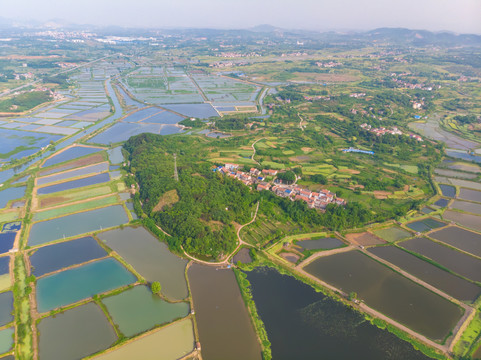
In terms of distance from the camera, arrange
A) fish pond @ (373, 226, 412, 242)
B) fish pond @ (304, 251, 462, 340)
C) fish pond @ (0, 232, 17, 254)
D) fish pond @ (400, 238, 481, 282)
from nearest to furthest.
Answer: fish pond @ (304, 251, 462, 340) < fish pond @ (400, 238, 481, 282) < fish pond @ (0, 232, 17, 254) < fish pond @ (373, 226, 412, 242)

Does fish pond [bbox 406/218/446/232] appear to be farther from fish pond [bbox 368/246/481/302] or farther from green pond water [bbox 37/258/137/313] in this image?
green pond water [bbox 37/258/137/313]

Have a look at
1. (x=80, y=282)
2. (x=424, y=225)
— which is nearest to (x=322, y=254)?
(x=424, y=225)

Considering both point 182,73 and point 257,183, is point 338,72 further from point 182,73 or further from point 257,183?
point 257,183

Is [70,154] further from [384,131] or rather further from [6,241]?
[384,131]

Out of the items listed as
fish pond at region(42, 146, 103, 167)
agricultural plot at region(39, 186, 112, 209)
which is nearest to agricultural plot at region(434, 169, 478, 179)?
agricultural plot at region(39, 186, 112, 209)

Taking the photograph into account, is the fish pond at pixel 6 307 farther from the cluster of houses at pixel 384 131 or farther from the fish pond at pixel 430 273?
the cluster of houses at pixel 384 131
